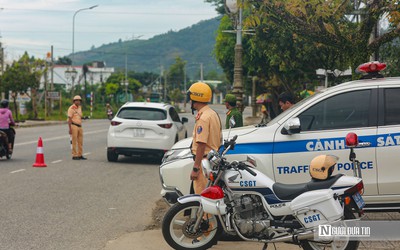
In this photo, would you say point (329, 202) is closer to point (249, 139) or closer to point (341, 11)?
point (249, 139)

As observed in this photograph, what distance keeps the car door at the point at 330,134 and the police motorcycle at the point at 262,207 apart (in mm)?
678

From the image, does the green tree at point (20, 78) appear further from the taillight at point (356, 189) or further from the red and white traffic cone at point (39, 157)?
the taillight at point (356, 189)

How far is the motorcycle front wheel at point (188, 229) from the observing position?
6910 mm

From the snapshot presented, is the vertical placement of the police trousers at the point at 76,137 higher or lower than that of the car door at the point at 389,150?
lower

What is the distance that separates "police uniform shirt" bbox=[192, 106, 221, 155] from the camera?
7.25 metres

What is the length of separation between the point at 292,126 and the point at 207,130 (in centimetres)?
98

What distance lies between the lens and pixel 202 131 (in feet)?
23.8

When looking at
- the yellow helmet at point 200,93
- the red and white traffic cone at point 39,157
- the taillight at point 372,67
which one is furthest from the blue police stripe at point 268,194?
the red and white traffic cone at point 39,157

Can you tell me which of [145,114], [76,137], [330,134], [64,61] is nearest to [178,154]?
[330,134]

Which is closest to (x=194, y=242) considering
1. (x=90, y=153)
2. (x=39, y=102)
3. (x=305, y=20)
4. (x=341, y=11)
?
(x=305, y=20)

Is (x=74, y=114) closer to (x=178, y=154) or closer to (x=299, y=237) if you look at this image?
(x=178, y=154)

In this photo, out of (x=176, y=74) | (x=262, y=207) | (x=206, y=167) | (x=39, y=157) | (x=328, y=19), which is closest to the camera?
(x=262, y=207)

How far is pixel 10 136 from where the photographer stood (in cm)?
1758

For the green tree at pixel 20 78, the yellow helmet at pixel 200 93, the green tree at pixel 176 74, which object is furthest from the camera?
the green tree at pixel 176 74
